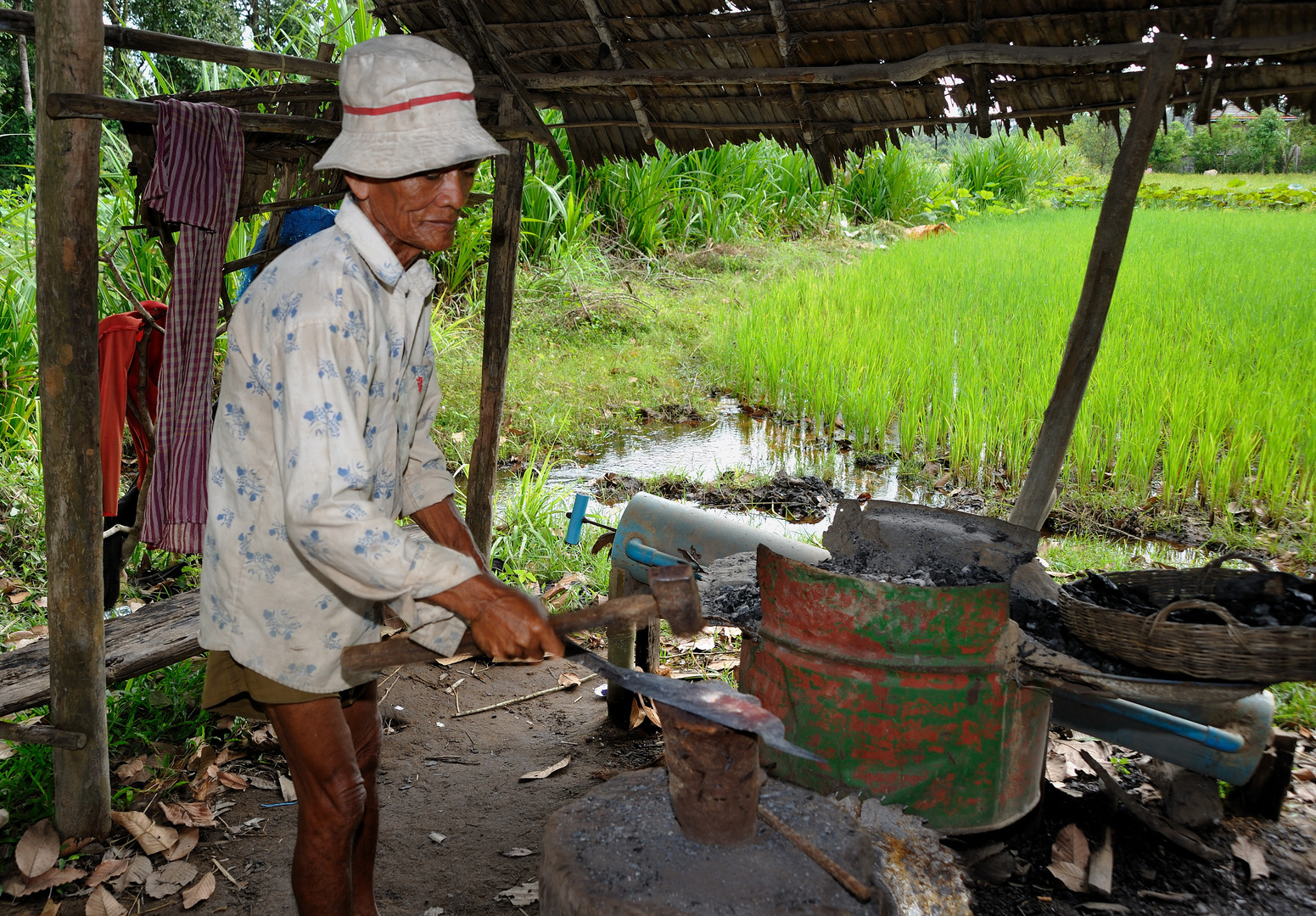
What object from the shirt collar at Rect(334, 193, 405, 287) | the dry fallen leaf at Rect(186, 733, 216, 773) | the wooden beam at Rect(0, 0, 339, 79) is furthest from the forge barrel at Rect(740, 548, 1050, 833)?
the wooden beam at Rect(0, 0, 339, 79)

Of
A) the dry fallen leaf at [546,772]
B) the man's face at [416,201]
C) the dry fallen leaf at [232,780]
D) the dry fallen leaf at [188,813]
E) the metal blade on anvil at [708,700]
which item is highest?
the man's face at [416,201]

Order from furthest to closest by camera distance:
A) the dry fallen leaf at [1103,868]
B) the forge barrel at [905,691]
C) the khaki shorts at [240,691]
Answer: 1. the dry fallen leaf at [1103,868]
2. the forge barrel at [905,691]
3. the khaki shorts at [240,691]

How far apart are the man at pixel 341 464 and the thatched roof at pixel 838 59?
2009 millimetres

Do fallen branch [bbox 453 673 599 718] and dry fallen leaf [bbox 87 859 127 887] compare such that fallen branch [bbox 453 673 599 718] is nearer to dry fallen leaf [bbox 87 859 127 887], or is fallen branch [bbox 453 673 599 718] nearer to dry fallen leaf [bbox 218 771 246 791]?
dry fallen leaf [bbox 218 771 246 791]

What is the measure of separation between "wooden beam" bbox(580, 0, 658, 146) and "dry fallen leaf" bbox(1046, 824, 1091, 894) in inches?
117

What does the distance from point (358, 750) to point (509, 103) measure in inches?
104

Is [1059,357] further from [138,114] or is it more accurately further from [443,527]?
[138,114]

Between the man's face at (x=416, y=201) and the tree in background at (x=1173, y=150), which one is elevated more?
the tree in background at (x=1173, y=150)

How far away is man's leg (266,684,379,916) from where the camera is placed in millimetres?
1819

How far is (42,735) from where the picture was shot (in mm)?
2492

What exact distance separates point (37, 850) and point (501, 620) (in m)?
1.89

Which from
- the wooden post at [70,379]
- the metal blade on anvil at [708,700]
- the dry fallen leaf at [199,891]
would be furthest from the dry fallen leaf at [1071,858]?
the wooden post at [70,379]

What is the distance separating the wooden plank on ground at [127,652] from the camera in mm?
2646

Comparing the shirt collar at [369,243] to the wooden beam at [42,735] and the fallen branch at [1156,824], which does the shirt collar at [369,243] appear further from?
the fallen branch at [1156,824]
